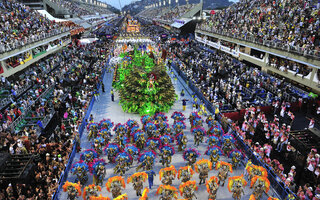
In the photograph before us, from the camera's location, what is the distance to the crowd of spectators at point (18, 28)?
24500 millimetres

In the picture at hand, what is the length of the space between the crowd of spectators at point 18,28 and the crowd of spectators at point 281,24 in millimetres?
29011

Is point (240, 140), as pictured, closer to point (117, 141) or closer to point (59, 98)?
point (117, 141)

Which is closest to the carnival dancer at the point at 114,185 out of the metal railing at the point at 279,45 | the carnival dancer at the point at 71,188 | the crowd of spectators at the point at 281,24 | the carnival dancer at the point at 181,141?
the carnival dancer at the point at 71,188

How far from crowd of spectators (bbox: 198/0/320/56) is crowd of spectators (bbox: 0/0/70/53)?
1142 inches

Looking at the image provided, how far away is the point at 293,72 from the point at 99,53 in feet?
109

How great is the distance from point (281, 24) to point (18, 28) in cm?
3498

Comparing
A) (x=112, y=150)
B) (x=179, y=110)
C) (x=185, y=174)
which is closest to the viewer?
(x=185, y=174)

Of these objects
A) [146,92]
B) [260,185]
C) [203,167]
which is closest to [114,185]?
[203,167]

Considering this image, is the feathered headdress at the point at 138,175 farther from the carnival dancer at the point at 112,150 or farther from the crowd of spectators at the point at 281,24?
the crowd of spectators at the point at 281,24

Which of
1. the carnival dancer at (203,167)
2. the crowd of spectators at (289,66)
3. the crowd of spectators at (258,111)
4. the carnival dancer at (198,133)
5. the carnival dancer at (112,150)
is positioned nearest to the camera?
the carnival dancer at (203,167)

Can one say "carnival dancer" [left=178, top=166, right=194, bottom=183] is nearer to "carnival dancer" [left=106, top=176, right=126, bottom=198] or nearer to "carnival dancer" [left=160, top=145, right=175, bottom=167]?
"carnival dancer" [left=160, top=145, right=175, bottom=167]

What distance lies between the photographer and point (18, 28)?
2986cm

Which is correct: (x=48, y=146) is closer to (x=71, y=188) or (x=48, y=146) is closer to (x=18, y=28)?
(x=71, y=188)

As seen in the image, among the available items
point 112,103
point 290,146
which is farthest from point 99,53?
point 290,146
